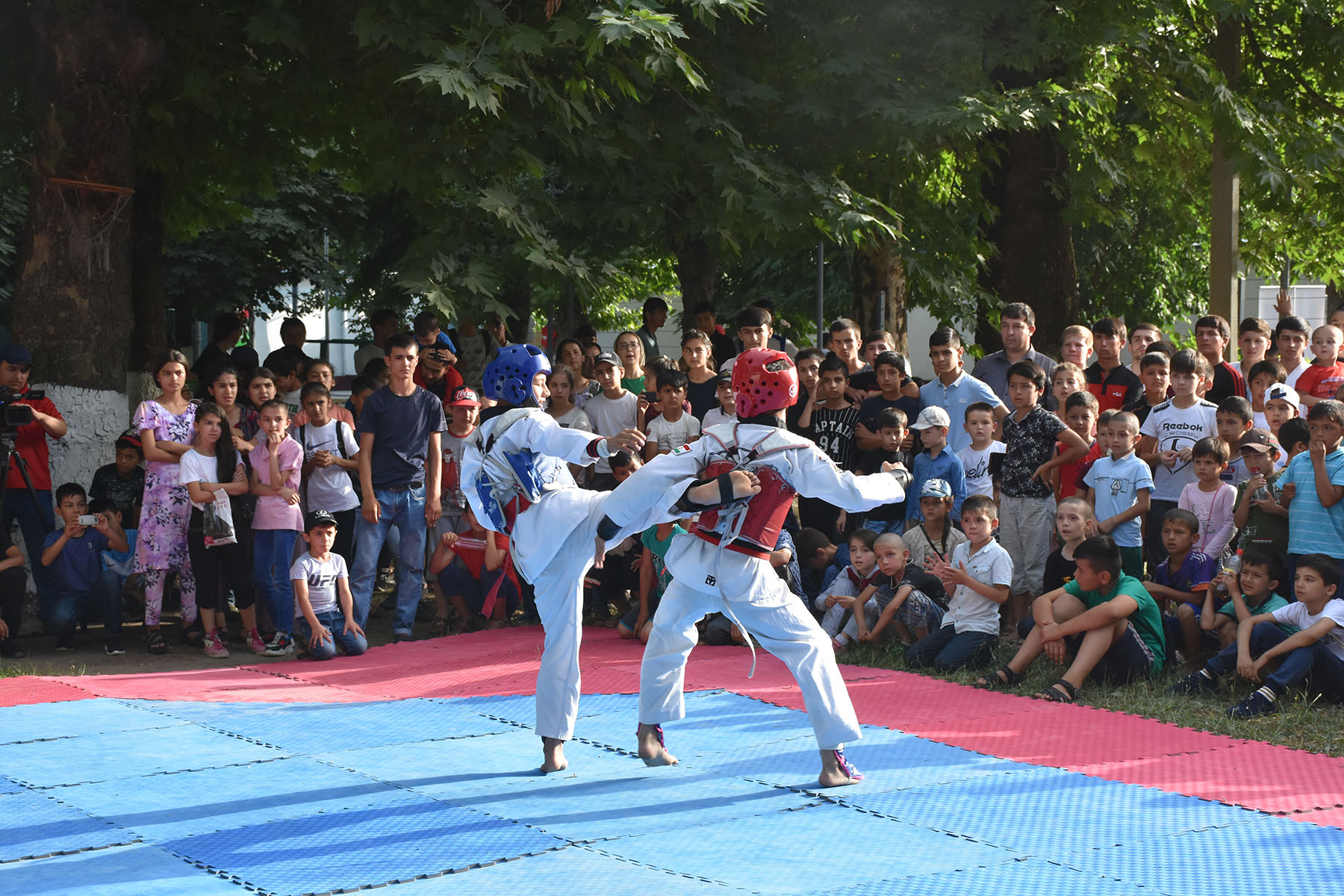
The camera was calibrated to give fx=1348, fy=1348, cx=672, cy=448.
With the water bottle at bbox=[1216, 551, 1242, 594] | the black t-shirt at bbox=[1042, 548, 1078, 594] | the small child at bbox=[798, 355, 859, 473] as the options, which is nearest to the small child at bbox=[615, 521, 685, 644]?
the small child at bbox=[798, 355, 859, 473]

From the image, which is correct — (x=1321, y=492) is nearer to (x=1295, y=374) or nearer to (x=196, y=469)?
(x=1295, y=374)

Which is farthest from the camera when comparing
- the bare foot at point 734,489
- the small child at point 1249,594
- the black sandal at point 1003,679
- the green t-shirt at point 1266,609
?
A: the black sandal at point 1003,679

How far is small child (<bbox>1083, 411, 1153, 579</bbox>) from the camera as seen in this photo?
25.5 ft

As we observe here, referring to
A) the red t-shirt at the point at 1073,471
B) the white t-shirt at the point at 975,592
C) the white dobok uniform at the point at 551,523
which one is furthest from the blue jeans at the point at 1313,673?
the white dobok uniform at the point at 551,523

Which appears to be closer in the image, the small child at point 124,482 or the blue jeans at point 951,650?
the blue jeans at point 951,650

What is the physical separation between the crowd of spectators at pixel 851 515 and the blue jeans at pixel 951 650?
0.6 inches

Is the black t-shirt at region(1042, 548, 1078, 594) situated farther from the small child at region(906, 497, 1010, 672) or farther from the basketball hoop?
the basketball hoop

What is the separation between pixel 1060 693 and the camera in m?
7.00

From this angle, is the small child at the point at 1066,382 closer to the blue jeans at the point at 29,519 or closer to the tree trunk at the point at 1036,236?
the tree trunk at the point at 1036,236

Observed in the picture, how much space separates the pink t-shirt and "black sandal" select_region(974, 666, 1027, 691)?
14.5 ft

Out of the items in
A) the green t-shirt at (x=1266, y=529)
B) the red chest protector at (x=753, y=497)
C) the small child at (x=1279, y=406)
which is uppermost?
the small child at (x=1279, y=406)

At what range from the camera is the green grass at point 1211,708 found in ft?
20.3

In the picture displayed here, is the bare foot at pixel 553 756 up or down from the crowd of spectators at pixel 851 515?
down

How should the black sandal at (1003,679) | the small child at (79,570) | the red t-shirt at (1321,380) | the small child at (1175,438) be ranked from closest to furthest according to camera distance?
the black sandal at (1003,679) → the small child at (1175,438) → the red t-shirt at (1321,380) → the small child at (79,570)
